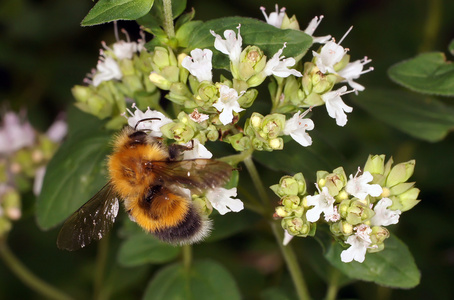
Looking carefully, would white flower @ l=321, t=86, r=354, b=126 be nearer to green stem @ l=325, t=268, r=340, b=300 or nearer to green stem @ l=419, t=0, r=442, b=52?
green stem @ l=325, t=268, r=340, b=300

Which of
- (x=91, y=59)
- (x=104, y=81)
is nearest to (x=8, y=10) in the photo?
(x=91, y=59)

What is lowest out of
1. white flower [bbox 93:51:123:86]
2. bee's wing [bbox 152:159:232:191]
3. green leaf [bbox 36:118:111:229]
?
green leaf [bbox 36:118:111:229]

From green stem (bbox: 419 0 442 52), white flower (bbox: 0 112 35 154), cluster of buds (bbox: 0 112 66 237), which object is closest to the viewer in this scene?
cluster of buds (bbox: 0 112 66 237)

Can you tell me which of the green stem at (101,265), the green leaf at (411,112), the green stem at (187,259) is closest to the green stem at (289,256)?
the green stem at (187,259)

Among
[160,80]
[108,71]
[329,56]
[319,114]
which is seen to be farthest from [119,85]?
[319,114]

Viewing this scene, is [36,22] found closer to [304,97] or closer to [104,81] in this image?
[104,81]

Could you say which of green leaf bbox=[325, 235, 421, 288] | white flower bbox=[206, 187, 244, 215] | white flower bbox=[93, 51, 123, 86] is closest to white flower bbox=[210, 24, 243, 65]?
white flower bbox=[206, 187, 244, 215]

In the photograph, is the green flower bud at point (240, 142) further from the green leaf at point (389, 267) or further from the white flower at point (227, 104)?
the green leaf at point (389, 267)
